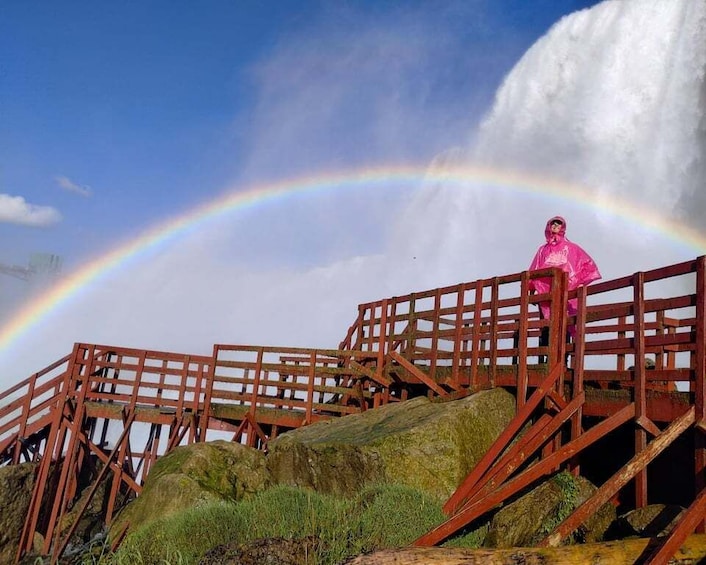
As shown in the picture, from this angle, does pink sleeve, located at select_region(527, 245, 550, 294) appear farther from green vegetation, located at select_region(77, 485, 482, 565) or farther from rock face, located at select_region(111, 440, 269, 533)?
rock face, located at select_region(111, 440, 269, 533)

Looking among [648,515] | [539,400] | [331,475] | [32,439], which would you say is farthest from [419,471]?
[32,439]

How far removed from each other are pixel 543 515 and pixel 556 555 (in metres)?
1.59

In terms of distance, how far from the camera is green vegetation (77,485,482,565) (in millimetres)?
5719

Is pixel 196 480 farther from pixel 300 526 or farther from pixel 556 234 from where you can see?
pixel 556 234

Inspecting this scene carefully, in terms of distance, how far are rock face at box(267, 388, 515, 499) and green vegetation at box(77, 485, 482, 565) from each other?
53cm

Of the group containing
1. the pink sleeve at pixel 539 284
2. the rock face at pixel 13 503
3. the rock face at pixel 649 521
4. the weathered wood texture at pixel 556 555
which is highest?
the pink sleeve at pixel 539 284

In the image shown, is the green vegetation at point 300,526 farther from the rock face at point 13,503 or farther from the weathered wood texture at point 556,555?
the rock face at point 13,503

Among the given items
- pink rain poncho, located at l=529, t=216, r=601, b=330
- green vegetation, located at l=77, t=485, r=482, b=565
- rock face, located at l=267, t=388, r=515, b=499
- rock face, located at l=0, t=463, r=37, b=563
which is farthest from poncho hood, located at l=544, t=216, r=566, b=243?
rock face, located at l=0, t=463, r=37, b=563

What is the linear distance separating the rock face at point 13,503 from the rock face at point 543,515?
41.7 ft

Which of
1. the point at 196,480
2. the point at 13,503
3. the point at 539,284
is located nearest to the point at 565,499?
the point at 539,284

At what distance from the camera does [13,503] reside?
48.7 feet

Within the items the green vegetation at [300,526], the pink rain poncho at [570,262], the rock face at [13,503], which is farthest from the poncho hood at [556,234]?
the rock face at [13,503]

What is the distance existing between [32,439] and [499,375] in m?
13.4

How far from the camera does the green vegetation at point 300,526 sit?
572 centimetres
